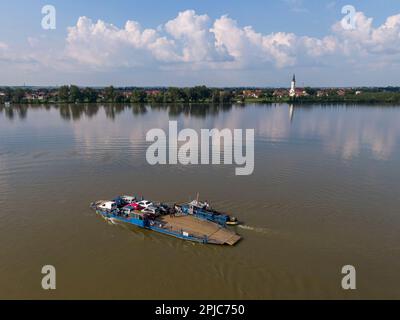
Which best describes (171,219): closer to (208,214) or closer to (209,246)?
(208,214)

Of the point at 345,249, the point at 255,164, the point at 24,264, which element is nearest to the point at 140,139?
the point at 255,164

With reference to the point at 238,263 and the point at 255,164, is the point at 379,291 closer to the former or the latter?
the point at 238,263

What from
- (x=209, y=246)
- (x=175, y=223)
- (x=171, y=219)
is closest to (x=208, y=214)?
(x=175, y=223)

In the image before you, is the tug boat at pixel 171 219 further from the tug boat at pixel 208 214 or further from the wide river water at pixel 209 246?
the wide river water at pixel 209 246

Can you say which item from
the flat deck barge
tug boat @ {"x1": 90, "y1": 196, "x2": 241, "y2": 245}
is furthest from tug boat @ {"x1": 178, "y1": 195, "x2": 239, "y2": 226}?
the flat deck barge

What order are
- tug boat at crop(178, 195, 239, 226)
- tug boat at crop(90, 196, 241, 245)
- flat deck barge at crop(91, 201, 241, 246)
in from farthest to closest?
tug boat at crop(178, 195, 239, 226) < tug boat at crop(90, 196, 241, 245) < flat deck barge at crop(91, 201, 241, 246)

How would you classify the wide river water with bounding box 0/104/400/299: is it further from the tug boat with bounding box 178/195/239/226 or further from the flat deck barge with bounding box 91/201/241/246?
the tug boat with bounding box 178/195/239/226
